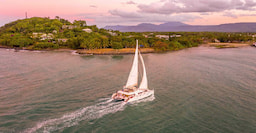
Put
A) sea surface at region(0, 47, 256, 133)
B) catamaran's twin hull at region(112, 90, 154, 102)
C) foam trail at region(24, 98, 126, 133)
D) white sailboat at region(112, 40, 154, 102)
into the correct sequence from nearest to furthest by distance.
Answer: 1. foam trail at region(24, 98, 126, 133)
2. sea surface at region(0, 47, 256, 133)
3. catamaran's twin hull at region(112, 90, 154, 102)
4. white sailboat at region(112, 40, 154, 102)

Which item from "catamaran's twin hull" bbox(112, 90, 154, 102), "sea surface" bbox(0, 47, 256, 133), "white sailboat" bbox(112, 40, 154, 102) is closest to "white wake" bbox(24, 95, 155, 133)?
"sea surface" bbox(0, 47, 256, 133)

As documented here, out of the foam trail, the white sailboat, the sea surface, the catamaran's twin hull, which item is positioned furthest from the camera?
the white sailboat

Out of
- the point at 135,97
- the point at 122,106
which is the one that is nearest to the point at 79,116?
the point at 122,106

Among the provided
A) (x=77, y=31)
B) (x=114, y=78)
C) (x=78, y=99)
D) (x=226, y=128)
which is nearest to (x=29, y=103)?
(x=78, y=99)

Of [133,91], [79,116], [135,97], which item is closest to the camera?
[79,116]

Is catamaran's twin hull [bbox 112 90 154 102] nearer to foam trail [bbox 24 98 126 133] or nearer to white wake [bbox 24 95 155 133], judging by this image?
white wake [bbox 24 95 155 133]

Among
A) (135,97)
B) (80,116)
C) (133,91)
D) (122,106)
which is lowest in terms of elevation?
(80,116)

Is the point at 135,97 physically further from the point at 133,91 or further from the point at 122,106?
the point at 122,106

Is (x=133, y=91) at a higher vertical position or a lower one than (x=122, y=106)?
higher
